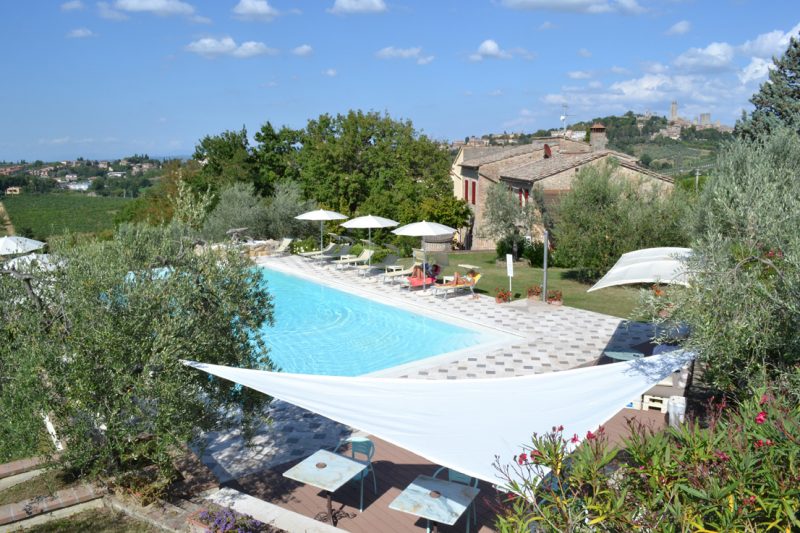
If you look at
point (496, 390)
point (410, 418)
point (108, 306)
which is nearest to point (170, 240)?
point (108, 306)

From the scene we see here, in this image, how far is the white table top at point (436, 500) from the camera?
19.3ft

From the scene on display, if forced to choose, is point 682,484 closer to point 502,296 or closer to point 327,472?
point 327,472

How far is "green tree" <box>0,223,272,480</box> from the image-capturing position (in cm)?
560

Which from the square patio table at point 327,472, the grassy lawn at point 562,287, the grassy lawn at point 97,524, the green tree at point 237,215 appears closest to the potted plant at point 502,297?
the grassy lawn at point 562,287

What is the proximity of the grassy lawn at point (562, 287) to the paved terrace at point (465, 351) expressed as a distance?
89 centimetres

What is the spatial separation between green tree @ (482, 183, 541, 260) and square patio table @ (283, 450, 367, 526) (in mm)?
17910

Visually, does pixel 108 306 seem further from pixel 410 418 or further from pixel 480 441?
pixel 480 441

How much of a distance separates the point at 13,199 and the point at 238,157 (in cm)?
4912

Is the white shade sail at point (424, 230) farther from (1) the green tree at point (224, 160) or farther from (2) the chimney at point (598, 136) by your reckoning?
(1) the green tree at point (224, 160)

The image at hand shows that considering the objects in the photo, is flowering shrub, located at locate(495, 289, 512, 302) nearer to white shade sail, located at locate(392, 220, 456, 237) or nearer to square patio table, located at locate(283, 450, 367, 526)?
white shade sail, located at locate(392, 220, 456, 237)

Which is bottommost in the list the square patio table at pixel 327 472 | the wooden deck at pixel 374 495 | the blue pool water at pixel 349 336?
the blue pool water at pixel 349 336

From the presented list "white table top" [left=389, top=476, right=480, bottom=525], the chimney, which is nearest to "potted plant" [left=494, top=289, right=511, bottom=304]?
"white table top" [left=389, top=476, right=480, bottom=525]

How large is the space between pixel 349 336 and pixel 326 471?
8561 millimetres

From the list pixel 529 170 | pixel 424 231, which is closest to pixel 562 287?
pixel 424 231
